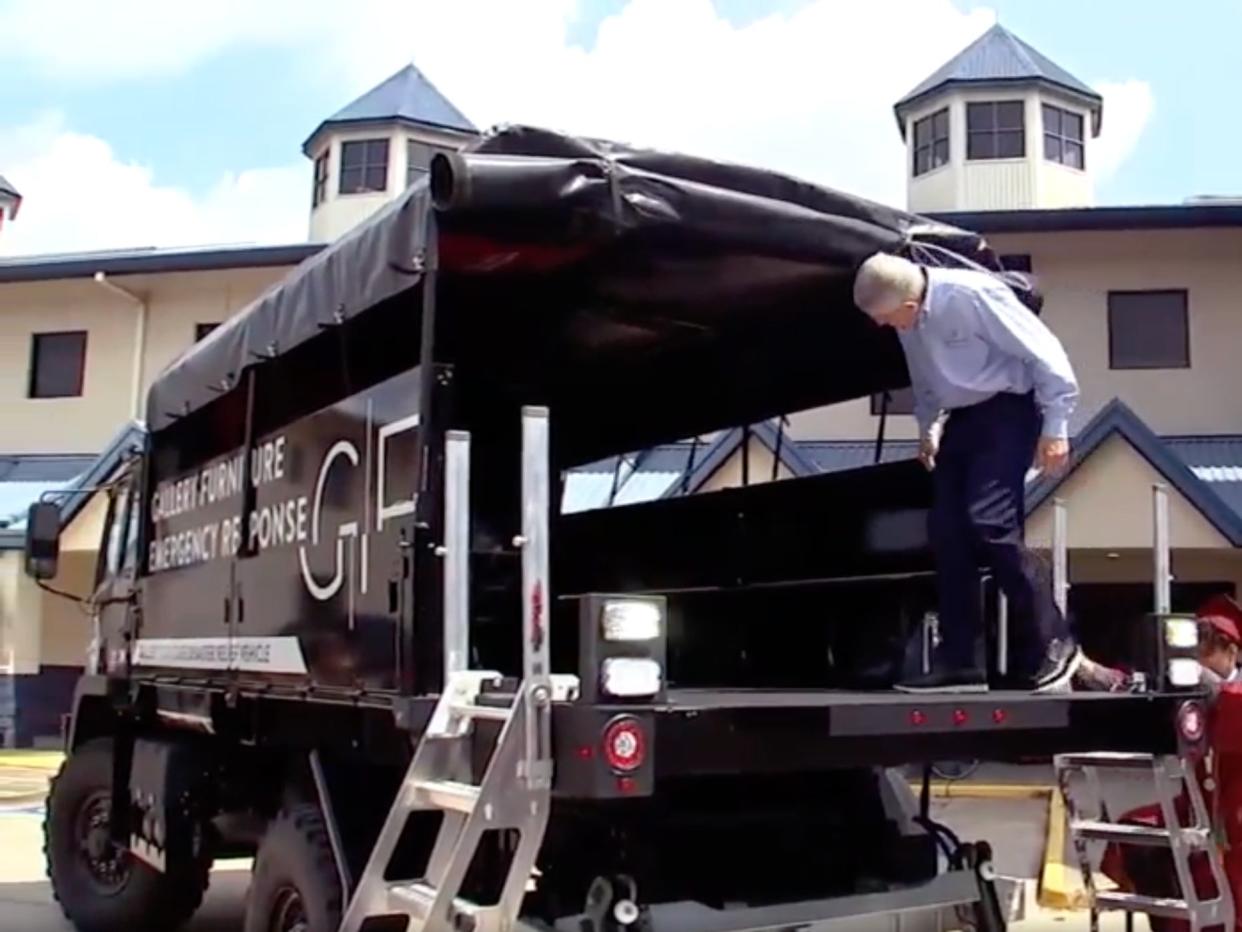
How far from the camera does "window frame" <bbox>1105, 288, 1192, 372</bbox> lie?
20188 millimetres

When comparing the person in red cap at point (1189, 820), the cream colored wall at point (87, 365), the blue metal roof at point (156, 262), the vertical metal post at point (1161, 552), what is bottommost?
the person in red cap at point (1189, 820)

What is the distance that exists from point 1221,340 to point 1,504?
17.8 m

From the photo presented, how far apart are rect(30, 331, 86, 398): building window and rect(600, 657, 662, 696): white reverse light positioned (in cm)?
2251

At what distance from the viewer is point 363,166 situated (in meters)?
27.9

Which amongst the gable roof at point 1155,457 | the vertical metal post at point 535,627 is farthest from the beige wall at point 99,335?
the vertical metal post at point 535,627

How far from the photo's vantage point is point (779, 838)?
17.1 feet

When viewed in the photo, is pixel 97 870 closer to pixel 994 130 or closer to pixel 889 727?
pixel 889 727

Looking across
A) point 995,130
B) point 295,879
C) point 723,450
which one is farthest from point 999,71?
point 295,879

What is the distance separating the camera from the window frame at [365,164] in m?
27.6

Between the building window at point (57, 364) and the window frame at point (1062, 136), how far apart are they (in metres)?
16.8

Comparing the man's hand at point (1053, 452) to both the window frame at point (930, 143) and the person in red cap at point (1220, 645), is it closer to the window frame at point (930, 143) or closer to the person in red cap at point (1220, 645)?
the person in red cap at point (1220, 645)

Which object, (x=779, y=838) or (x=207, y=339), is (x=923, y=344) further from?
(x=207, y=339)

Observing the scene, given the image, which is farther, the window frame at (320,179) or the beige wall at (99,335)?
the window frame at (320,179)

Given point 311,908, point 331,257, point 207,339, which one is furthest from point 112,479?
point 311,908
